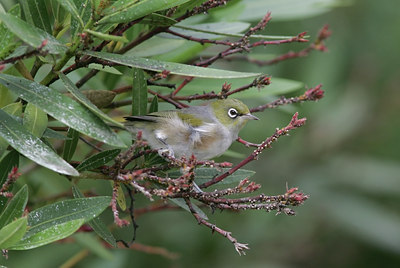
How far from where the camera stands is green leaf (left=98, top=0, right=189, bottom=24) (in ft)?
A: 7.80

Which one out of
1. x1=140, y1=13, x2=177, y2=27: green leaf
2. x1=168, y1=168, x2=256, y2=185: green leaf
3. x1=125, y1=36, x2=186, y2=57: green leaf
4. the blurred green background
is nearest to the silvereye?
x1=168, y1=168, x2=256, y2=185: green leaf

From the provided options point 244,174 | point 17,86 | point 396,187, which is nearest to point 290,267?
point 396,187

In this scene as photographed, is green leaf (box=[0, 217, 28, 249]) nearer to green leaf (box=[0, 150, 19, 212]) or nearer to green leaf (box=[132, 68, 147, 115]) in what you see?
green leaf (box=[0, 150, 19, 212])

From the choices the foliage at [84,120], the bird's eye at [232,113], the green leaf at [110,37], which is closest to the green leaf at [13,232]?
the foliage at [84,120]

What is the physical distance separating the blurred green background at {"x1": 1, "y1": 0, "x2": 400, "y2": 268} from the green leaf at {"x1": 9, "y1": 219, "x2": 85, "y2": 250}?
287cm

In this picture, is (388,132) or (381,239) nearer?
(381,239)

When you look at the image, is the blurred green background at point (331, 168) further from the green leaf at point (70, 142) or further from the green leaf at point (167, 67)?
the green leaf at point (167, 67)

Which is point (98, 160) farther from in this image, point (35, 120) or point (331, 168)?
point (331, 168)

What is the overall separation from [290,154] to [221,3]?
405 cm

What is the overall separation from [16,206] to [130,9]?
2.91 ft

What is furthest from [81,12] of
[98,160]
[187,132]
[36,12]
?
[187,132]

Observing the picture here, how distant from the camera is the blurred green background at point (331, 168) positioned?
5723 mm

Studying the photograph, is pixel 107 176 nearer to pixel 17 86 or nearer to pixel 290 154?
pixel 17 86

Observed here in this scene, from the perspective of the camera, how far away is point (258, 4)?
4359 millimetres
